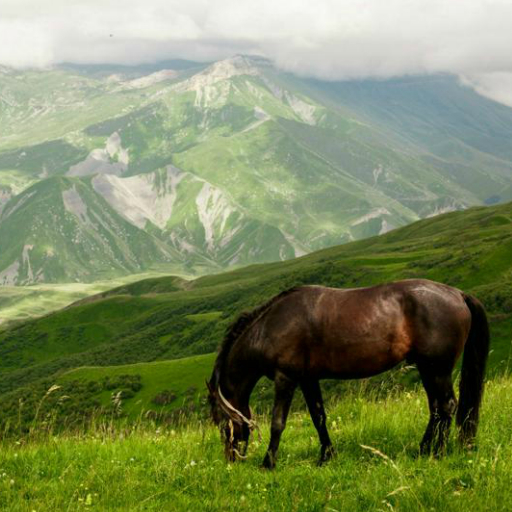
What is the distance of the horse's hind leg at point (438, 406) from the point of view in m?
10.1

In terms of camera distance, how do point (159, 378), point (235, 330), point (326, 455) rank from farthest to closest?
1. point (159, 378)
2. point (235, 330)
3. point (326, 455)

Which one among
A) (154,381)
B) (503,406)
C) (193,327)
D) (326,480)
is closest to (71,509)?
(326,480)

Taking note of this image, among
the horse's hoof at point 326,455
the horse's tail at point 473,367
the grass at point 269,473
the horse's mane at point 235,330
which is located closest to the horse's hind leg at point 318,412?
the horse's hoof at point 326,455

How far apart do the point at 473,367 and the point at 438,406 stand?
1068 millimetres

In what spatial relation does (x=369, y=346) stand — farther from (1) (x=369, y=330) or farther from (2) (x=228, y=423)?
(2) (x=228, y=423)

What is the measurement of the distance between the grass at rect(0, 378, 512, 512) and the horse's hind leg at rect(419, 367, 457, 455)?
0.28 meters

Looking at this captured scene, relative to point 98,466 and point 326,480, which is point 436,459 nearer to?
point 326,480

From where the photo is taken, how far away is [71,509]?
27.2ft

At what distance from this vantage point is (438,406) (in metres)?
10.4

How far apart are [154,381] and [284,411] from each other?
114450 mm

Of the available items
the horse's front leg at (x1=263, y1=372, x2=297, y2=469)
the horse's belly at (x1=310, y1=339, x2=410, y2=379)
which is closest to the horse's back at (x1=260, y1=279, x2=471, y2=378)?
the horse's belly at (x1=310, y1=339, x2=410, y2=379)

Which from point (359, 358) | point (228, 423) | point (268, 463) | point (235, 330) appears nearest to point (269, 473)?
point (268, 463)

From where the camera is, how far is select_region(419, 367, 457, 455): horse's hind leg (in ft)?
33.2

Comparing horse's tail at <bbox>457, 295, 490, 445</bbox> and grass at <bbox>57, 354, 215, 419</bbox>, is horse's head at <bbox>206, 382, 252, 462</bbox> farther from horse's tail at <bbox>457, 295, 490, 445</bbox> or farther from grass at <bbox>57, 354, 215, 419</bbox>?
grass at <bbox>57, 354, 215, 419</bbox>
